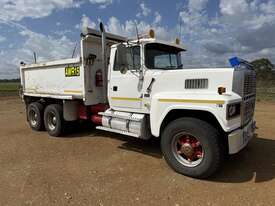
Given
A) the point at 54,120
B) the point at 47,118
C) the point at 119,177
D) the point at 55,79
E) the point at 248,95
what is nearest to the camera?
the point at 119,177

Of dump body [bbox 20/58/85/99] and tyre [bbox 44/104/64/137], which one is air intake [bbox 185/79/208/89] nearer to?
dump body [bbox 20/58/85/99]

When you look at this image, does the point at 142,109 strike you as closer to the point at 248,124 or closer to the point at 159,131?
the point at 159,131

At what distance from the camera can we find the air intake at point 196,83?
15.7ft

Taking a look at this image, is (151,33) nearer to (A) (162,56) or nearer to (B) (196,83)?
(A) (162,56)

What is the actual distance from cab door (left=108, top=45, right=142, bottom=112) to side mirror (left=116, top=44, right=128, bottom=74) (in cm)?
3

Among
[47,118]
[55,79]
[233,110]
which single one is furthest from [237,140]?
[47,118]

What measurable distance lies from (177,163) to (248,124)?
5.47 feet

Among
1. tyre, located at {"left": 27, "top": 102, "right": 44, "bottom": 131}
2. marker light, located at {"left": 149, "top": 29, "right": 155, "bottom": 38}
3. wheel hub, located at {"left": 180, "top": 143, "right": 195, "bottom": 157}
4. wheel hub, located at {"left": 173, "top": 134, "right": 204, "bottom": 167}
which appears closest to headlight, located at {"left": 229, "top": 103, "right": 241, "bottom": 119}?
wheel hub, located at {"left": 173, "top": 134, "right": 204, "bottom": 167}

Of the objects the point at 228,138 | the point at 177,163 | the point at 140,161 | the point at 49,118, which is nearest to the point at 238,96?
the point at 228,138

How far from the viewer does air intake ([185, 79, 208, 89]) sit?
478 cm

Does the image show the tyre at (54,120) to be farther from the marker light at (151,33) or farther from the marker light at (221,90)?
the marker light at (221,90)

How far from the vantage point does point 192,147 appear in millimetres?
4801

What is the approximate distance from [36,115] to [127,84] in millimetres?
4382

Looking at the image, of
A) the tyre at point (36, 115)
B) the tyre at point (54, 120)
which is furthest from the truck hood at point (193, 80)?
the tyre at point (36, 115)
